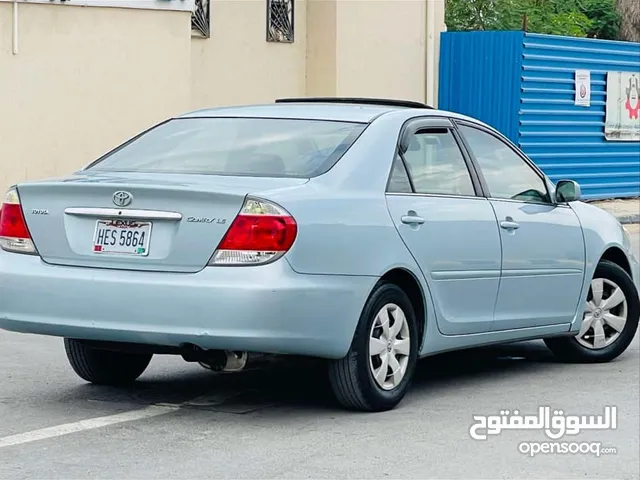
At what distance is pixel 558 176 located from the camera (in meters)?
23.1

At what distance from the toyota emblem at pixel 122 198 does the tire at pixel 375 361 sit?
48.9 inches

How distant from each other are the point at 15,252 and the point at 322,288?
1550 millimetres

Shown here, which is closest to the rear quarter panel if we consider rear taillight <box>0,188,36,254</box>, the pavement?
rear taillight <box>0,188,36,254</box>

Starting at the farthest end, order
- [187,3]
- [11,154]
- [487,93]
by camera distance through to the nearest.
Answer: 1. [487,93]
2. [187,3]
3. [11,154]

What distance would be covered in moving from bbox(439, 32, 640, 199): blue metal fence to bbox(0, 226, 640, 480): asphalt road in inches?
530

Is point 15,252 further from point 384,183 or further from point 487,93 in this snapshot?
point 487,93

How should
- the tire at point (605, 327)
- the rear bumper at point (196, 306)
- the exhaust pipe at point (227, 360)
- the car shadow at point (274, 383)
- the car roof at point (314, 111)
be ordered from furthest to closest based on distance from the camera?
the tire at point (605, 327) → the car roof at point (314, 111) → the car shadow at point (274, 383) → the exhaust pipe at point (227, 360) → the rear bumper at point (196, 306)

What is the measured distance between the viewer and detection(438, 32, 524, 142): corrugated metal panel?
22.0 m

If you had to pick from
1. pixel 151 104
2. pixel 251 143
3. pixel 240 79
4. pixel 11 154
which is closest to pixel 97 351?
pixel 251 143

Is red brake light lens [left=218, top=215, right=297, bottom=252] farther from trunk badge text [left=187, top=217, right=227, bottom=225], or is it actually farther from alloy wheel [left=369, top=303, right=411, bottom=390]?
alloy wheel [left=369, top=303, right=411, bottom=390]

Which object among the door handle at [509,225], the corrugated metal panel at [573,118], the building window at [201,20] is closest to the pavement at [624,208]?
the corrugated metal panel at [573,118]

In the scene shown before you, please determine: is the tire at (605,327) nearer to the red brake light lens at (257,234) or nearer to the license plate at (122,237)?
the red brake light lens at (257,234)

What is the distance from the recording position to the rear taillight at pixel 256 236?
6.50 m

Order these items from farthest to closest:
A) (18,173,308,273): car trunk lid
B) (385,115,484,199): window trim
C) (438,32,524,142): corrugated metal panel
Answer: (438,32,524,142): corrugated metal panel, (385,115,484,199): window trim, (18,173,308,273): car trunk lid
